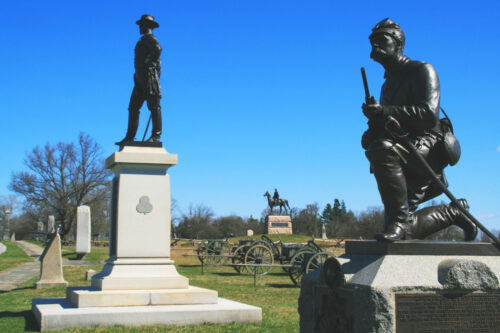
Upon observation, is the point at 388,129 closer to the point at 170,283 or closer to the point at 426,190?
the point at 426,190

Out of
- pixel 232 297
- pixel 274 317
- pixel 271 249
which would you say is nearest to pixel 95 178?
pixel 271 249

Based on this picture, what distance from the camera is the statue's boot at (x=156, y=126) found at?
903 centimetres

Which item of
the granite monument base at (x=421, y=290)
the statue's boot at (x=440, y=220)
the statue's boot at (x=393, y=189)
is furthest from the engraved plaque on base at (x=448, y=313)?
the statue's boot at (x=440, y=220)

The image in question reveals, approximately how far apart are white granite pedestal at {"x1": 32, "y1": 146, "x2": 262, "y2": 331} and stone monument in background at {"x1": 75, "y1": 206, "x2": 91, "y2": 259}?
15136 mm

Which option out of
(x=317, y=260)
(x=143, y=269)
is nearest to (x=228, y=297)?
(x=143, y=269)

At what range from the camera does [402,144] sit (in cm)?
441

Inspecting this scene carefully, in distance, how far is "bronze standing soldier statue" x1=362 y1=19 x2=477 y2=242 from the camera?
4.34m

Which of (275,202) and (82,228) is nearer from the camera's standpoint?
(82,228)

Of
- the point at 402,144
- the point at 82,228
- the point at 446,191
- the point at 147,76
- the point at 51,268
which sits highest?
the point at 147,76

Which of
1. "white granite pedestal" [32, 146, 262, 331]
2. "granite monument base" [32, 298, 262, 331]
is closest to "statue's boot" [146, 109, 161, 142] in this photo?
"white granite pedestal" [32, 146, 262, 331]

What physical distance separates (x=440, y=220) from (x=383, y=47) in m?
1.58

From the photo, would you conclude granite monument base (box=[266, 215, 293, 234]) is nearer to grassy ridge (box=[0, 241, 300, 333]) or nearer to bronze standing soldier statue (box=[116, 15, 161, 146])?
grassy ridge (box=[0, 241, 300, 333])

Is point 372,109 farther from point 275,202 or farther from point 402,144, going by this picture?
point 275,202

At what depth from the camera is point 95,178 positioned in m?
48.3
